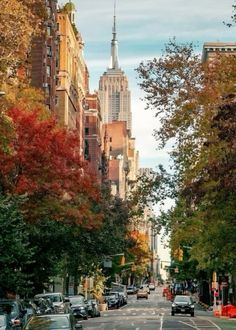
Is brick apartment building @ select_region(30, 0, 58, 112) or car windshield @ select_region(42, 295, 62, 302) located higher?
brick apartment building @ select_region(30, 0, 58, 112)

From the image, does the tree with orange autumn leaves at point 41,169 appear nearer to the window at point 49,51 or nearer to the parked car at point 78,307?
the parked car at point 78,307

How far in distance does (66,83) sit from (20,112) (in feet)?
220

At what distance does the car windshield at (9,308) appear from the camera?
29297mm

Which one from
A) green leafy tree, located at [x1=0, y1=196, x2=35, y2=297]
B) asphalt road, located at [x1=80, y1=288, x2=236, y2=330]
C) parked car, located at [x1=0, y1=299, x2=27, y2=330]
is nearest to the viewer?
parked car, located at [x1=0, y1=299, x2=27, y2=330]

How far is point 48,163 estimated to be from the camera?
4416 centimetres

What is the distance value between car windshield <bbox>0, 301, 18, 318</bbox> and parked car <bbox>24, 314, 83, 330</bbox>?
5992mm

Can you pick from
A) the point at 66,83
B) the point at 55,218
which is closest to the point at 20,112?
the point at 55,218

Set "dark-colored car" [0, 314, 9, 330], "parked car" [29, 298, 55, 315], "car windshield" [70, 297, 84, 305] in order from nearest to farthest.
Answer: "dark-colored car" [0, 314, 9, 330]
"parked car" [29, 298, 55, 315]
"car windshield" [70, 297, 84, 305]

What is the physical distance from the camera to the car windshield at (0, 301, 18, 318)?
2930cm

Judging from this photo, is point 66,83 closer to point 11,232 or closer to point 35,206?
point 35,206

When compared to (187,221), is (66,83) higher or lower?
higher

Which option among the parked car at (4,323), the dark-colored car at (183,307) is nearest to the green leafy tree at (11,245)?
the parked car at (4,323)

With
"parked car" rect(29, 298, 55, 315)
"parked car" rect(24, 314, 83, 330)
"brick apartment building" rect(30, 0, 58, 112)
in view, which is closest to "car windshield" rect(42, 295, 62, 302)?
"parked car" rect(29, 298, 55, 315)

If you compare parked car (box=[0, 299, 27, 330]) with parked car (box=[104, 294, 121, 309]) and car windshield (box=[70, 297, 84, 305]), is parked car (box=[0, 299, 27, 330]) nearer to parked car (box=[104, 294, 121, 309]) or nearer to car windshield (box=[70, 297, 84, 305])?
car windshield (box=[70, 297, 84, 305])
